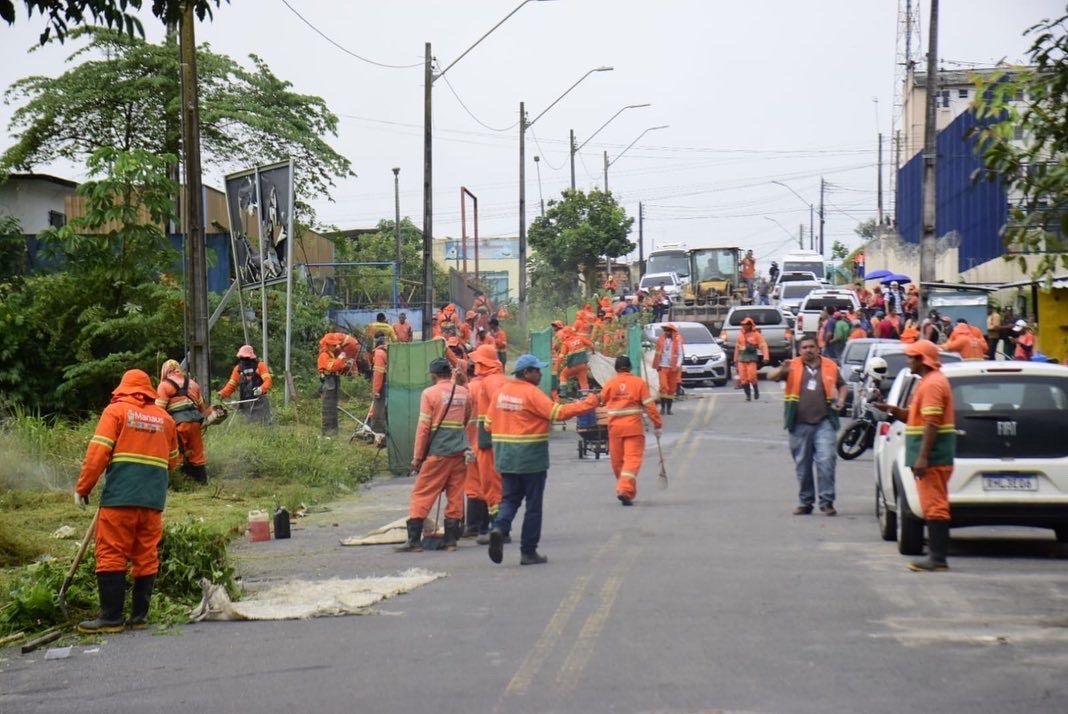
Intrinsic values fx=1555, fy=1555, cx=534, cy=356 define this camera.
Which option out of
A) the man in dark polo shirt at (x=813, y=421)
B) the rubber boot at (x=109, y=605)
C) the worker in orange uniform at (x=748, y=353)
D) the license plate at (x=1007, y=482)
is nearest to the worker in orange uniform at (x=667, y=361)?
the worker in orange uniform at (x=748, y=353)

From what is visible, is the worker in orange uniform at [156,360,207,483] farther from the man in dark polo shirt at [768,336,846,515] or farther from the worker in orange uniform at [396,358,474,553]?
the man in dark polo shirt at [768,336,846,515]

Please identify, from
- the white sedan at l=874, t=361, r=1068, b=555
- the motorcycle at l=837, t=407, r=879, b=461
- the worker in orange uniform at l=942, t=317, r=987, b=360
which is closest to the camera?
the white sedan at l=874, t=361, r=1068, b=555

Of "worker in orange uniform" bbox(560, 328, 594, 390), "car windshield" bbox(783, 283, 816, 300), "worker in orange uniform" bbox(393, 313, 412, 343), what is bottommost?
"worker in orange uniform" bbox(560, 328, 594, 390)

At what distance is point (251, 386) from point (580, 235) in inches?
1739

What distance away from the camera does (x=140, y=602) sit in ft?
35.8

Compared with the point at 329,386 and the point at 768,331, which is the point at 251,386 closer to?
the point at 329,386

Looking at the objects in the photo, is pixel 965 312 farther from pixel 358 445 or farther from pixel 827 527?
pixel 827 527

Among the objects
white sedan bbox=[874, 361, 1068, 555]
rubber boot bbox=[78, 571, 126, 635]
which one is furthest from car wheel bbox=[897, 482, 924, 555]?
rubber boot bbox=[78, 571, 126, 635]

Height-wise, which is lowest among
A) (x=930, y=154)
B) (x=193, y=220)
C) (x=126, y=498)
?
(x=126, y=498)

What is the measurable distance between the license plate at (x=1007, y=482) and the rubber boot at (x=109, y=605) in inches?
274

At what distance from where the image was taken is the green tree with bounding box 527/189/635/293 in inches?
2643

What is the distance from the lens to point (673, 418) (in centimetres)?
3097

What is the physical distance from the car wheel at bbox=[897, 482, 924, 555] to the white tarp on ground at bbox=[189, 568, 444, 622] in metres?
3.93

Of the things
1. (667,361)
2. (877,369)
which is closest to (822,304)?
(667,361)
